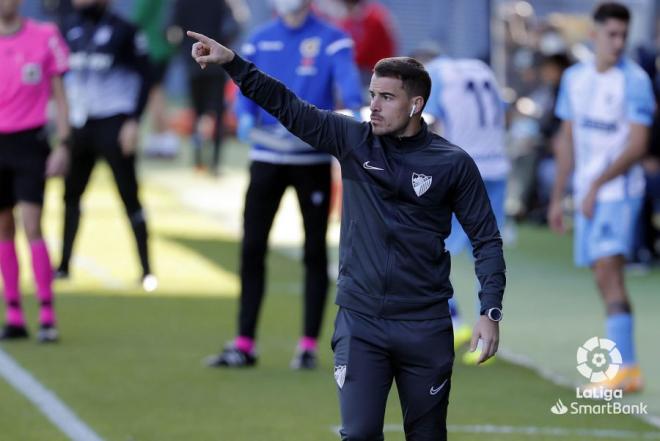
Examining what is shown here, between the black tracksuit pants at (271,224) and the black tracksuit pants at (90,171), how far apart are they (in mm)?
2274

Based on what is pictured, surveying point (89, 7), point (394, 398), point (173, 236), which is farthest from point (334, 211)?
point (394, 398)

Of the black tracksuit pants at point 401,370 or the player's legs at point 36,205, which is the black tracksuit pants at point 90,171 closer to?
the player's legs at point 36,205

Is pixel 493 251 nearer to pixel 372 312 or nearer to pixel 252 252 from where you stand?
pixel 372 312

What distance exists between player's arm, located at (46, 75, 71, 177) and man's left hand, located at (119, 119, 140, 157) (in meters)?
1.23

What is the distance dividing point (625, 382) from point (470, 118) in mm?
2066

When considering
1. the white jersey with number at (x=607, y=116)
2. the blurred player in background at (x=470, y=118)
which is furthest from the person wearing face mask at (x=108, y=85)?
the white jersey with number at (x=607, y=116)

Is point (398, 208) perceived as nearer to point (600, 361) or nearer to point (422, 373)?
point (422, 373)

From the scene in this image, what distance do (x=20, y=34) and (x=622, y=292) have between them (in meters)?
4.09

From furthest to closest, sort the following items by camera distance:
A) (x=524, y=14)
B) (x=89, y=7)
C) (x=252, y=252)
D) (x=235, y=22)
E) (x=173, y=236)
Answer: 1. (x=524, y=14)
2. (x=235, y=22)
3. (x=173, y=236)
4. (x=89, y=7)
5. (x=252, y=252)

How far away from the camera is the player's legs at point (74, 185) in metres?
11.3

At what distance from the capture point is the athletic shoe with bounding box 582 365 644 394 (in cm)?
838

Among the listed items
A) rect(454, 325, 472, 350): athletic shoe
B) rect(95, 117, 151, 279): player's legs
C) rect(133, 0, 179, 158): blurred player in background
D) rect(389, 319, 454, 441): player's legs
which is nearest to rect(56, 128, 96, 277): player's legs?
rect(95, 117, 151, 279): player's legs

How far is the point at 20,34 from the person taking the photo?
9539 millimetres

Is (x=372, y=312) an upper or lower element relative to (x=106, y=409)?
upper
